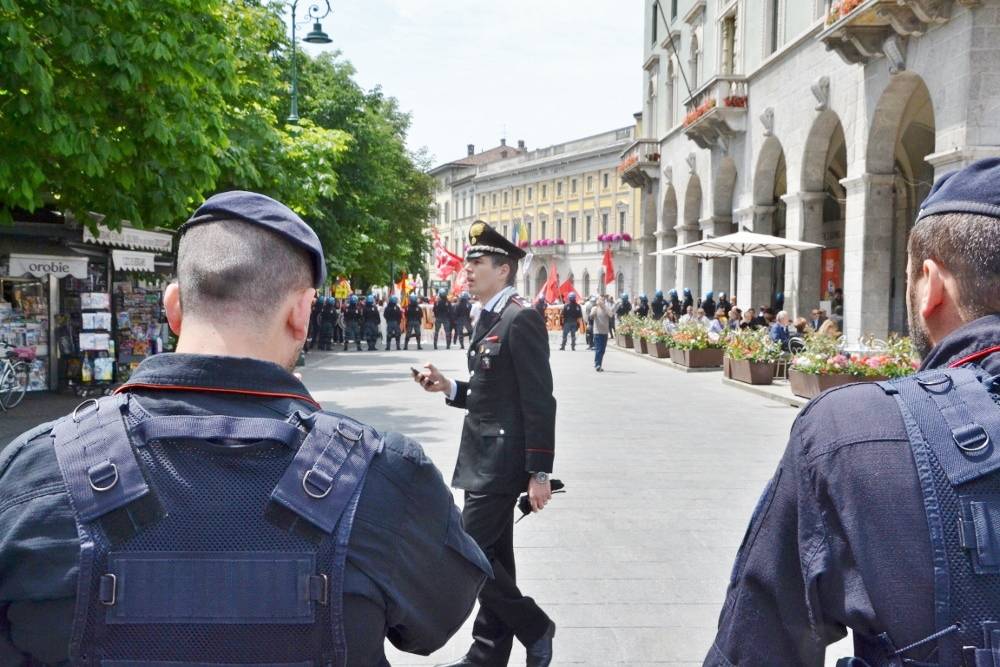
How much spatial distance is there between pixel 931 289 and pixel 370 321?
101 feet

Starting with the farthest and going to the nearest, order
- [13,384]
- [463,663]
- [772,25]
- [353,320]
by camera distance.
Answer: [353,320], [772,25], [13,384], [463,663]

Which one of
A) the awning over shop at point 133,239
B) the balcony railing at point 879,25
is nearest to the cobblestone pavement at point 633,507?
the awning over shop at point 133,239

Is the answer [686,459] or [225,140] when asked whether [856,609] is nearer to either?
[686,459]

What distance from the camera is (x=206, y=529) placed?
5.29ft

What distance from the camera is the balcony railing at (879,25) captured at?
1608 cm

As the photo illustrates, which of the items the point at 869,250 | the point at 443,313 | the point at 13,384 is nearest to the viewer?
the point at 13,384

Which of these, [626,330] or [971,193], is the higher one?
[971,193]

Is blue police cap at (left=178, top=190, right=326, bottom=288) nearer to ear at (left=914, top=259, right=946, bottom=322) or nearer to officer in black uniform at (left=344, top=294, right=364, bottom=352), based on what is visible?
ear at (left=914, top=259, right=946, bottom=322)

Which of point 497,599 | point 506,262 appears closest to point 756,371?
point 506,262

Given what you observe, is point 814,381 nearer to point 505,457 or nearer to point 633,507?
point 633,507

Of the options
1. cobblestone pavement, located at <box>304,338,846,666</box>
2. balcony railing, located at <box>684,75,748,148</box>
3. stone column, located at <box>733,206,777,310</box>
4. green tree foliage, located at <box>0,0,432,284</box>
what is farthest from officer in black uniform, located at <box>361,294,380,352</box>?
green tree foliage, located at <box>0,0,432,284</box>

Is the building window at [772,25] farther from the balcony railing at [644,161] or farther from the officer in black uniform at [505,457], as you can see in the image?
the officer in black uniform at [505,457]

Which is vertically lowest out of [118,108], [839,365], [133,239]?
[839,365]

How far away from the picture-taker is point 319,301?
104 feet
